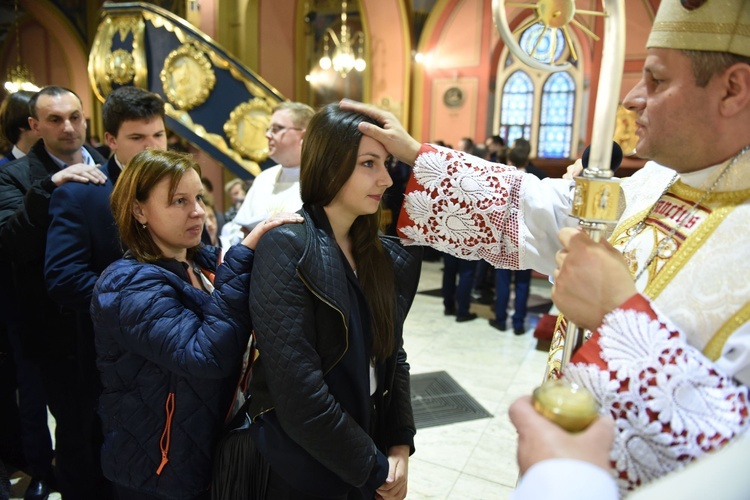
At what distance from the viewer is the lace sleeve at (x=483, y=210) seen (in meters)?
1.27

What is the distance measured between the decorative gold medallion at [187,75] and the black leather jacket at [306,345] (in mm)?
4508

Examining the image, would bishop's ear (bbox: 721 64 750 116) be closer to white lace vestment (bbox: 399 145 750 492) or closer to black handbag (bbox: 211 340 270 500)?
white lace vestment (bbox: 399 145 750 492)

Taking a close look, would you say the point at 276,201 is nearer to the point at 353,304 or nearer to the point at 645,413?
the point at 353,304

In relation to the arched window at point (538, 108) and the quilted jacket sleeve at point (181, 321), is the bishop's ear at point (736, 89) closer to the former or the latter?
the quilted jacket sleeve at point (181, 321)

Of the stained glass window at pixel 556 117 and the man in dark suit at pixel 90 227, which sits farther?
the stained glass window at pixel 556 117

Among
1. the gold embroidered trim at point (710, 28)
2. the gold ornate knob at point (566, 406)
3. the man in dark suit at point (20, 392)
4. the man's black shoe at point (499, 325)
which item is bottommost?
the man's black shoe at point (499, 325)


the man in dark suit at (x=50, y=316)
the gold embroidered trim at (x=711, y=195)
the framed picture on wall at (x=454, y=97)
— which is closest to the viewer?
the gold embroidered trim at (x=711, y=195)

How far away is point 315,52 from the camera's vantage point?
13055mm

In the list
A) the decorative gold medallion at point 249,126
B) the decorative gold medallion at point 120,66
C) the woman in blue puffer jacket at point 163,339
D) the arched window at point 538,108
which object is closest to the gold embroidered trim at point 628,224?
the woman in blue puffer jacket at point 163,339

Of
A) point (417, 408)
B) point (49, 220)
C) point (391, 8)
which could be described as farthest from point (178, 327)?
point (391, 8)

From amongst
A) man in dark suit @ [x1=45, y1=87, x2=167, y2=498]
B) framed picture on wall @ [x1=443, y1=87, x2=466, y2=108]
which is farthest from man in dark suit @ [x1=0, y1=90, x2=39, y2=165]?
framed picture on wall @ [x1=443, y1=87, x2=466, y2=108]

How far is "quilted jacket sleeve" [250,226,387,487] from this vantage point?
1230 mm

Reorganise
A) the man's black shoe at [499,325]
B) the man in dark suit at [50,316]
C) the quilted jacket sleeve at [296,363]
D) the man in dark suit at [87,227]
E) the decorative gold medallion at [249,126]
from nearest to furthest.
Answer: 1. the quilted jacket sleeve at [296,363]
2. the man in dark suit at [87,227]
3. the man in dark suit at [50,316]
4. the man's black shoe at [499,325]
5. the decorative gold medallion at [249,126]

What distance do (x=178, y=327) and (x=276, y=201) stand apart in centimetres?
135
